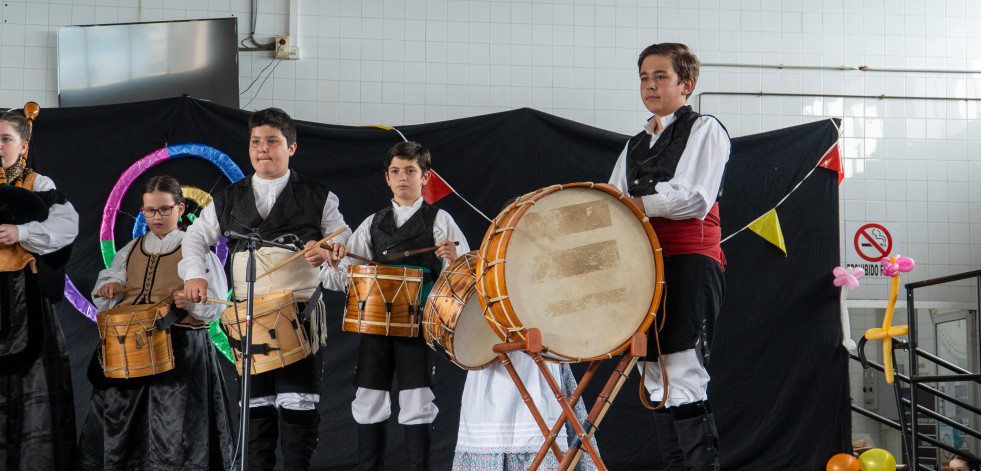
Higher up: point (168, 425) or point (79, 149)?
point (79, 149)

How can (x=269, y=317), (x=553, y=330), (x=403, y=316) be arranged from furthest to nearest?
(x=403, y=316)
(x=269, y=317)
(x=553, y=330)

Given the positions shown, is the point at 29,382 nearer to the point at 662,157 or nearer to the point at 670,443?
the point at 670,443

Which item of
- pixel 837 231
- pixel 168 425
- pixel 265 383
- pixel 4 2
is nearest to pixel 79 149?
pixel 4 2

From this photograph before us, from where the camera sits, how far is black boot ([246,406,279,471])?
329 cm

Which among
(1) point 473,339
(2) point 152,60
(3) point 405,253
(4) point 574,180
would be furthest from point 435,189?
(2) point 152,60

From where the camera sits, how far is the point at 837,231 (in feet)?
18.0

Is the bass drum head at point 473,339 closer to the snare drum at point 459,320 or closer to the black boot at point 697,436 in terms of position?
the snare drum at point 459,320

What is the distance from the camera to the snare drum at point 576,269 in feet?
8.68

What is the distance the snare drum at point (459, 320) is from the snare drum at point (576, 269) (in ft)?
1.36

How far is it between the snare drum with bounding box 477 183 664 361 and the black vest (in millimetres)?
229

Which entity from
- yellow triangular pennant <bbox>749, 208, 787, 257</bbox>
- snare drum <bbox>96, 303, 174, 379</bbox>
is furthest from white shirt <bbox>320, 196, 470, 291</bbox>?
yellow triangular pennant <bbox>749, 208, 787, 257</bbox>

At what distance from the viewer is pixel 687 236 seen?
112 inches

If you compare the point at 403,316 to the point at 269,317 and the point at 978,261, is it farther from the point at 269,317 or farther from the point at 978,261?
the point at 978,261

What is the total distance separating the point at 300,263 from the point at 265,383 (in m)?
0.51
